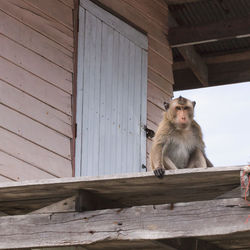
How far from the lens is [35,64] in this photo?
7961 mm

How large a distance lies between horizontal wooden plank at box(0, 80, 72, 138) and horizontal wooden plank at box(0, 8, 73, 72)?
55 centimetres

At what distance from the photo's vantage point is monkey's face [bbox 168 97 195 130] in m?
7.50

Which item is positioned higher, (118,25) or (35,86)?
(118,25)

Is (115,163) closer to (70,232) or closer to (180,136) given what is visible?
(180,136)

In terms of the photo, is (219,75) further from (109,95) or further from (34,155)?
(34,155)

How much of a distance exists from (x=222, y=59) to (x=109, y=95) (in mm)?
3664

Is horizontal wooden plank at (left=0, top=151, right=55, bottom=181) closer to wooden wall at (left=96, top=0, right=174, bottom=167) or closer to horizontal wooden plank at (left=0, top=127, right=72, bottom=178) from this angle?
horizontal wooden plank at (left=0, top=127, right=72, bottom=178)

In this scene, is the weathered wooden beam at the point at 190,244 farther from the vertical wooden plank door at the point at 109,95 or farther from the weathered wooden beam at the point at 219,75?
the weathered wooden beam at the point at 219,75

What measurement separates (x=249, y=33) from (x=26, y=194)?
5549mm

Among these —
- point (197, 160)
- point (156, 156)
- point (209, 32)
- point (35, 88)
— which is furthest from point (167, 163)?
point (209, 32)

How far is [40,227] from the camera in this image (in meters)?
5.52

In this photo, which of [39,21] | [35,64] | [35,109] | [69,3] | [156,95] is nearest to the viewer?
[35,109]

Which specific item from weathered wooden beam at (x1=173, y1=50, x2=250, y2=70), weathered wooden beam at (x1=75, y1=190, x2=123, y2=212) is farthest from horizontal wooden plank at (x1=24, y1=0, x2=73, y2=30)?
weathered wooden beam at (x1=173, y1=50, x2=250, y2=70)

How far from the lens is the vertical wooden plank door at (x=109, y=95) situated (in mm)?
8633
